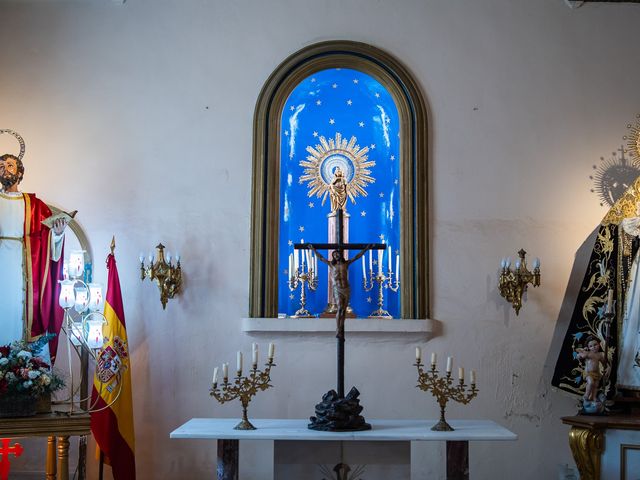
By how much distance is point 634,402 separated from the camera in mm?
6602

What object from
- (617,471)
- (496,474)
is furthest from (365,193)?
(617,471)

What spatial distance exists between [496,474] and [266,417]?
2176 mm

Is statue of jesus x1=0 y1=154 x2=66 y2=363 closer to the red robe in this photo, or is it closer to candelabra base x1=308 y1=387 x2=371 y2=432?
the red robe

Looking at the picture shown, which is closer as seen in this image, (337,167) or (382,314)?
(382,314)

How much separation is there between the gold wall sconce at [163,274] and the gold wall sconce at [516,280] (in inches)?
119

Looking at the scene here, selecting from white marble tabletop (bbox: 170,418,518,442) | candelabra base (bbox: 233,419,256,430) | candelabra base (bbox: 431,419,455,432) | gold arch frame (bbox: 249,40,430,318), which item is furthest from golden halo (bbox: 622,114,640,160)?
candelabra base (bbox: 233,419,256,430)

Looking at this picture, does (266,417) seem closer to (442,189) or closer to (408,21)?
(442,189)

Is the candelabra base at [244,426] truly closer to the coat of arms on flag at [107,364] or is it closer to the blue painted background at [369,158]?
the coat of arms on flag at [107,364]

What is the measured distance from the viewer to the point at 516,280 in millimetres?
7148

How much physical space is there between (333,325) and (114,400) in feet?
6.69

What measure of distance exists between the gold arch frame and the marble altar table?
6.06 feet

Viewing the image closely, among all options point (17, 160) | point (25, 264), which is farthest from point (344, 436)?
point (17, 160)

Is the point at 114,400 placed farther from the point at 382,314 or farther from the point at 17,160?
the point at 382,314

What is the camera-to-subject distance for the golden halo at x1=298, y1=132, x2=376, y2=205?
798cm
